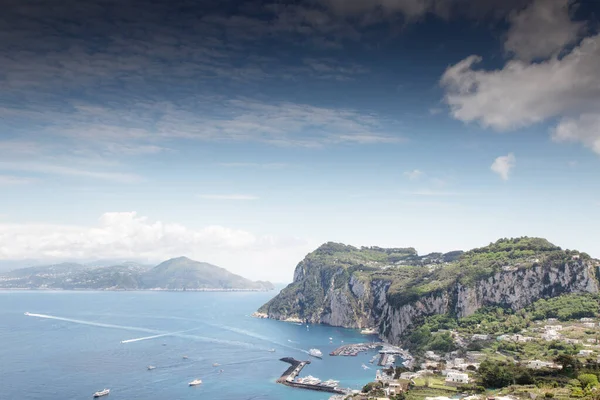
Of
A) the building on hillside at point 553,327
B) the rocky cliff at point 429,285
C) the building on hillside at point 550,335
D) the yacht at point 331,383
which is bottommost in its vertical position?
the yacht at point 331,383

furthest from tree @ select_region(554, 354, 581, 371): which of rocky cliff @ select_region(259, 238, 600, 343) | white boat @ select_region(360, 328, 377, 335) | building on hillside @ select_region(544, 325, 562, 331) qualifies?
white boat @ select_region(360, 328, 377, 335)

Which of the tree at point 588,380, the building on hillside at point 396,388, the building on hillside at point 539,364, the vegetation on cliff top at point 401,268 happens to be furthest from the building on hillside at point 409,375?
the vegetation on cliff top at point 401,268

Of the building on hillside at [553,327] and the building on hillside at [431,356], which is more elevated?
the building on hillside at [553,327]

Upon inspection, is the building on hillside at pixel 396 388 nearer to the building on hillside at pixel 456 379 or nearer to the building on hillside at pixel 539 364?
the building on hillside at pixel 456 379

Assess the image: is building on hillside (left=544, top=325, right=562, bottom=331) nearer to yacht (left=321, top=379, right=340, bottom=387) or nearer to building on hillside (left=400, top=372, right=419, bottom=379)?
building on hillside (left=400, top=372, right=419, bottom=379)

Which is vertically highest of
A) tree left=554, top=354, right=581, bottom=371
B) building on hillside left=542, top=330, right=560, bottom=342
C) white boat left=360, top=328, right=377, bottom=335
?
building on hillside left=542, top=330, right=560, bottom=342
